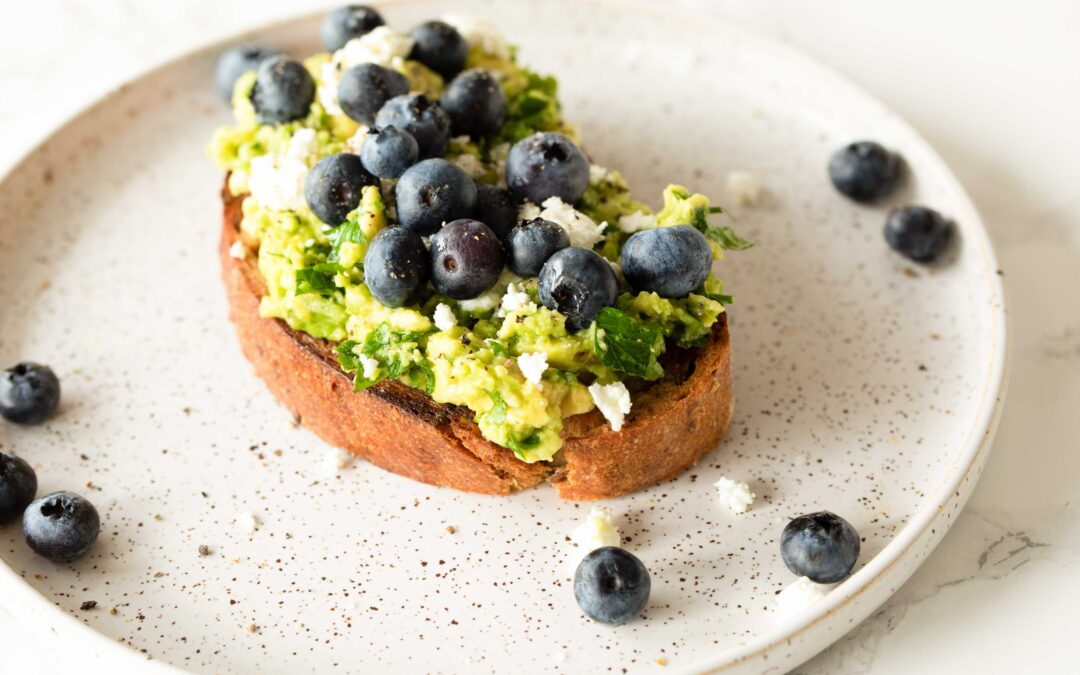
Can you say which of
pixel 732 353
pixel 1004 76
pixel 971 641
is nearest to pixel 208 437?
pixel 732 353

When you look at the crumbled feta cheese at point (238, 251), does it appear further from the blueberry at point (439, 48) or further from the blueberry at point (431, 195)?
the blueberry at point (439, 48)

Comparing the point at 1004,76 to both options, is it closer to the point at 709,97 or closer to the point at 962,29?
the point at 962,29

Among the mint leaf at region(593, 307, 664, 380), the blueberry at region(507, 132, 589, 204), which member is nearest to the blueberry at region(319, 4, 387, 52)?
the blueberry at region(507, 132, 589, 204)

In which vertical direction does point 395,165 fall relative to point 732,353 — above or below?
above

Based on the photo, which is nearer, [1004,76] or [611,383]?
[611,383]

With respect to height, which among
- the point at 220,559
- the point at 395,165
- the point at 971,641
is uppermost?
the point at 395,165

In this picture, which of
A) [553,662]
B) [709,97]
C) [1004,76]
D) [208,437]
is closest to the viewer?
[553,662]

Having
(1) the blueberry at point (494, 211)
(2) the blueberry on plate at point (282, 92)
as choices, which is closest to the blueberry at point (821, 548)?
(1) the blueberry at point (494, 211)

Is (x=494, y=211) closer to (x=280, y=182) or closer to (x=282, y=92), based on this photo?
(x=280, y=182)

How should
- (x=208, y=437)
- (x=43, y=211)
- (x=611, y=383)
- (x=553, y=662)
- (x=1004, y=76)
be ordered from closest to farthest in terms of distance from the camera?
(x=553, y=662), (x=611, y=383), (x=208, y=437), (x=43, y=211), (x=1004, y=76)
